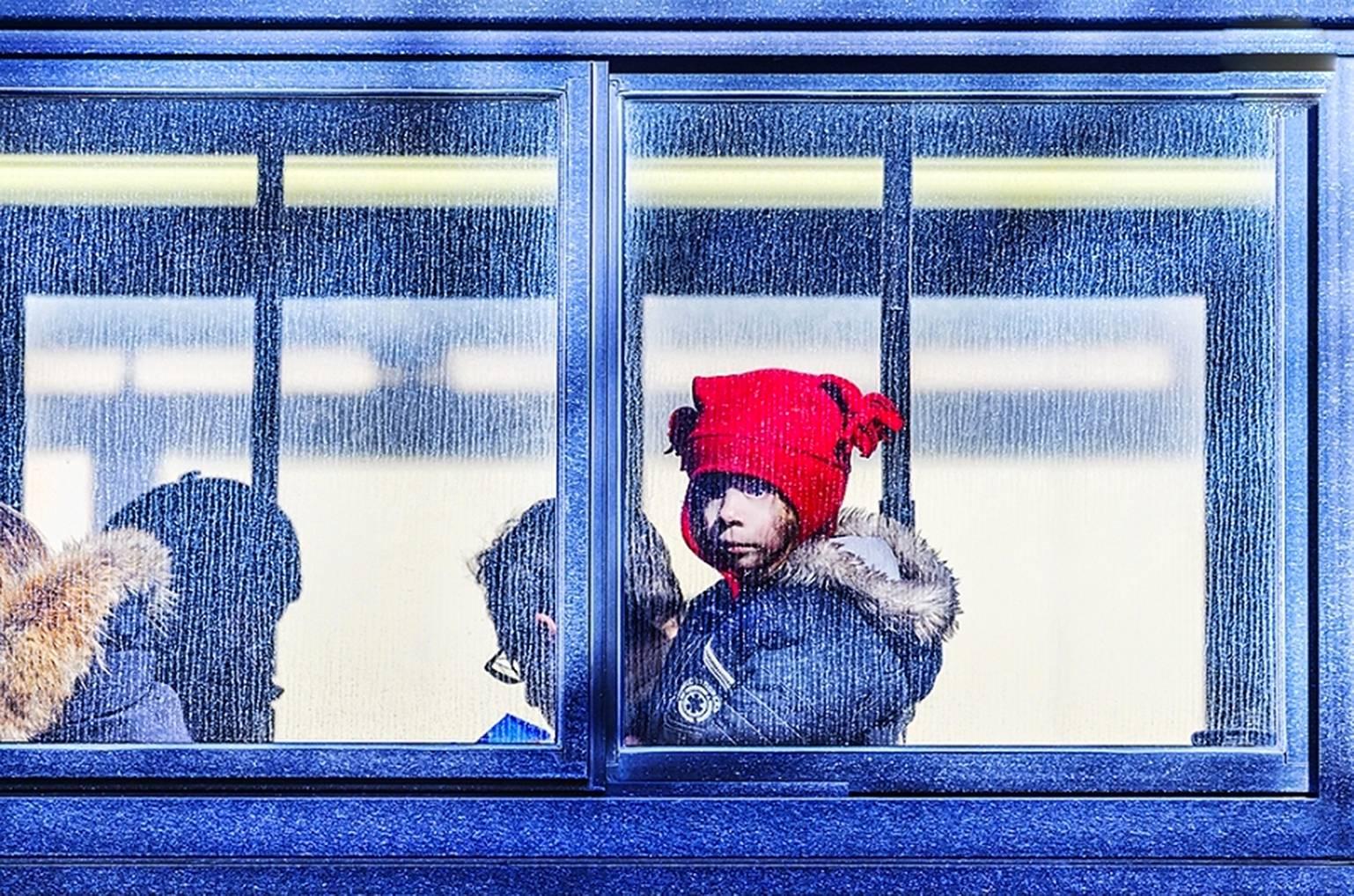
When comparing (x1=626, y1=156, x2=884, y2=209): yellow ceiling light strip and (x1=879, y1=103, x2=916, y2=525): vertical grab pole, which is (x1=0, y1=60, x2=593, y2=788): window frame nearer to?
(x1=626, y1=156, x2=884, y2=209): yellow ceiling light strip

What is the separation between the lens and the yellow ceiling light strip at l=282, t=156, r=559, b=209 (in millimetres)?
2268

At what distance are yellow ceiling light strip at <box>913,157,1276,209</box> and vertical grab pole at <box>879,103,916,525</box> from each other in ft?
0.10

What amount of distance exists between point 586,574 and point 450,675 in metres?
0.26

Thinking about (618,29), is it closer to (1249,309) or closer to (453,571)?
(453,571)

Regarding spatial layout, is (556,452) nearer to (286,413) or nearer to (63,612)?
(286,413)

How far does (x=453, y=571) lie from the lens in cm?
226

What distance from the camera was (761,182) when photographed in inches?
89.6

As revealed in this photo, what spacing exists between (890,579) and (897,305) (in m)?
0.43

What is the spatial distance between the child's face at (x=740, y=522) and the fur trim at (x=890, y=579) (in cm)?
4

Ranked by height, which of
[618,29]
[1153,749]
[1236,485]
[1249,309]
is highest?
[618,29]

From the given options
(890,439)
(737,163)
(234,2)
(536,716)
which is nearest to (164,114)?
(234,2)

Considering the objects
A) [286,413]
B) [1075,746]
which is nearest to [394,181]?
[286,413]

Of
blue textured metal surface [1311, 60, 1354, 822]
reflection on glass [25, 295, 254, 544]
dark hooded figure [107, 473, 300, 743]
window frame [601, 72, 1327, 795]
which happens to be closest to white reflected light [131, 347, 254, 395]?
reflection on glass [25, 295, 254, 544]

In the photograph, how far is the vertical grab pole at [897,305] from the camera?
2260 mm
